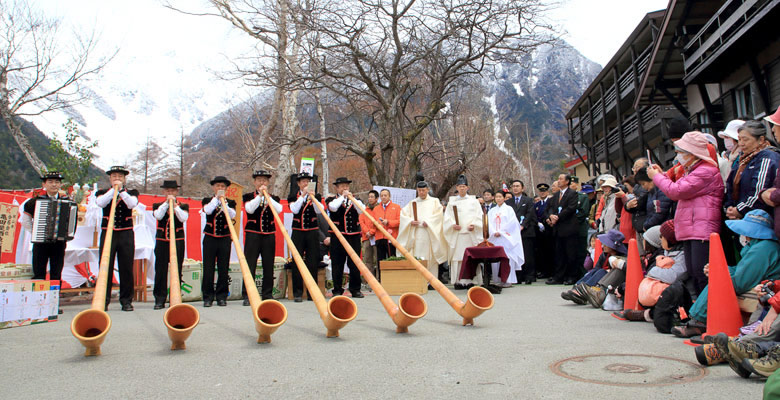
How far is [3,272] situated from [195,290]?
292 centimetres

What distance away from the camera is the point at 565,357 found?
427cm

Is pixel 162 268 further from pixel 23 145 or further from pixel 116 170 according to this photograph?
pixel 23 145

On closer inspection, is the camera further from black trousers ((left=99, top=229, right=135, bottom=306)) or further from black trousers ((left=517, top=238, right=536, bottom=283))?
black trousers ((left=99, top=229, right=135, bottom=306))

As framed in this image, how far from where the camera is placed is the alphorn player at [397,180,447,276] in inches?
431

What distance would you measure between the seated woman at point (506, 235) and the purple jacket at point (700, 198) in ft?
17.1

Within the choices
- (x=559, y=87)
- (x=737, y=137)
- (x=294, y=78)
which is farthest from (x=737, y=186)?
(x=559, y=87)

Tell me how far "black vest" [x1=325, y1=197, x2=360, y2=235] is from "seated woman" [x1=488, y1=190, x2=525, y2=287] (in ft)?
8.94

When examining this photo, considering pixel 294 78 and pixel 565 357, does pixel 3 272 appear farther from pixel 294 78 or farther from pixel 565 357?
pixel 294 78

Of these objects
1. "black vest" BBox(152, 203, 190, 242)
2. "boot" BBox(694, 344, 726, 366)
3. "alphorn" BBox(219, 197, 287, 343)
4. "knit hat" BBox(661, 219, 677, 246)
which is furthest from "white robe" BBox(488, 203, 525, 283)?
"boot" BBox(694, 344, 726, 366)

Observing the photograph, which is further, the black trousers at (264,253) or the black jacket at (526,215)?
the black jacket at (526,215)

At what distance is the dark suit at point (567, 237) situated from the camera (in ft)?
35.8

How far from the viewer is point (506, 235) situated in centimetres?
1064

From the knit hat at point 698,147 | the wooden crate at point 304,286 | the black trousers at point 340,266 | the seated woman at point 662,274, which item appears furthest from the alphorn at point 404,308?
the wooden crate at point 304,286

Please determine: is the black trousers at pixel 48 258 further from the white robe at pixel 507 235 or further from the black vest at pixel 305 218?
the white robe at pixel 507 235
